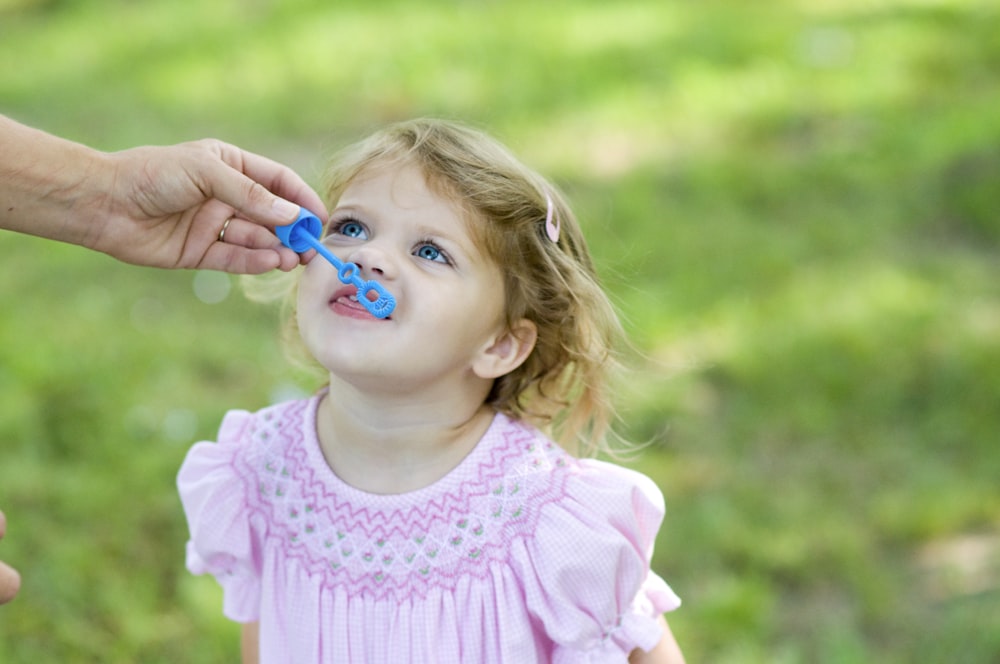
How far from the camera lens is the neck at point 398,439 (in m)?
1.79

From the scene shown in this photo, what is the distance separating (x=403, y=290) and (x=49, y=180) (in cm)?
64

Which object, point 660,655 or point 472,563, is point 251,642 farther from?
point 660,655

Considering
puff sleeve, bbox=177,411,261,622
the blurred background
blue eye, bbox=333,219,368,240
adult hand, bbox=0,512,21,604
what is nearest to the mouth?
blue eye, bbox=333,219,368,240

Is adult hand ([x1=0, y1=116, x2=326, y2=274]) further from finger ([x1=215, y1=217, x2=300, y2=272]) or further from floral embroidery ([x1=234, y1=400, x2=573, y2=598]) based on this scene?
floral embroidery ([x1=234, y1=400, x2=573, y2=598])

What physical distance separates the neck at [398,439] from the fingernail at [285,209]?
263 mm

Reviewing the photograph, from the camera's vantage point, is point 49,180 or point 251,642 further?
point 251,642

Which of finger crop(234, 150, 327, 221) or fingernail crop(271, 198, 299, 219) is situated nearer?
fingernail crop(271, 198, 299, 219)

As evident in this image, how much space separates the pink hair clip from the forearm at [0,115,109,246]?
68 cm

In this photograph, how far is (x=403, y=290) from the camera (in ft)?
5.53

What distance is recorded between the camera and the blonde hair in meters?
1.78

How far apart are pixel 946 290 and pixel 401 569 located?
263 cm

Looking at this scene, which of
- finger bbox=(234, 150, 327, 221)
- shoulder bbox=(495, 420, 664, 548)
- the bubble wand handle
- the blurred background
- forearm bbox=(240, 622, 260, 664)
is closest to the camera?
the bubble wand handle

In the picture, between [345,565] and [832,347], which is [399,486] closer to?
[345,565]

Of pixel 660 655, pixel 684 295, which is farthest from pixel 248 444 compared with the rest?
pixel 684 295
